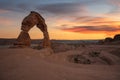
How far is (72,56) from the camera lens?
24.2 meters

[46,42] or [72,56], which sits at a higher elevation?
[46,42]

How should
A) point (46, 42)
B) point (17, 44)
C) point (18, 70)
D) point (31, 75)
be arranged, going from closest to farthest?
point (31, 75)
point (18, 70)
point (17, 44)
point (46, 42)

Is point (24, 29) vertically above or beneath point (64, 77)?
above

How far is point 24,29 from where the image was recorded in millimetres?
24062

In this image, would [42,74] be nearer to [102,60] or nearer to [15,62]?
[15,62]

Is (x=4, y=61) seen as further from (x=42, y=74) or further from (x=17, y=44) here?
(x=17, y=44)

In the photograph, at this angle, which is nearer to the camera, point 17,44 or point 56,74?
point 56,74

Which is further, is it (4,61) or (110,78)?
(4,61)

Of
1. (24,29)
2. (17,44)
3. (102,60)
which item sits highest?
(24,29)

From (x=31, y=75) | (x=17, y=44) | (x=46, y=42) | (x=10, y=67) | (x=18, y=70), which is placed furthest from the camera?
(x=46, y=42)

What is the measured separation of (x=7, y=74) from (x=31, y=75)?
124 centimetres

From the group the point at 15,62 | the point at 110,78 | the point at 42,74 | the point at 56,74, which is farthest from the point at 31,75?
the point at 110,78

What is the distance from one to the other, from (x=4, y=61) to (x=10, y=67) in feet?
3.89

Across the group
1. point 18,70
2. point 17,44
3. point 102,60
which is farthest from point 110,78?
point 17,44
